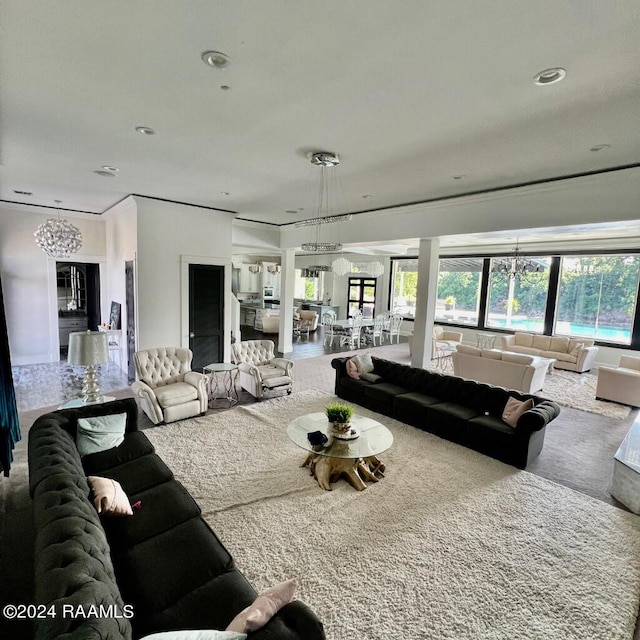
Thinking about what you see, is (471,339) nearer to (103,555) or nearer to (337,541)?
(337,541)

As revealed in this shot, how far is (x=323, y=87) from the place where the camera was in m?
2.55

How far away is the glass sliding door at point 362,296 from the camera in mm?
14078

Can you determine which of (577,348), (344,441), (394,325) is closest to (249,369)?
(344,441)

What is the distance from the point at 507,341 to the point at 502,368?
10.8 ft

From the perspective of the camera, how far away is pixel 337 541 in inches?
110

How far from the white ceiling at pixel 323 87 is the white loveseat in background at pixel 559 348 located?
554 centimetres

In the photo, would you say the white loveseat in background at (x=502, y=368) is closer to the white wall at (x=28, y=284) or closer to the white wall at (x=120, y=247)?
the white wall at (x=120, y=247)

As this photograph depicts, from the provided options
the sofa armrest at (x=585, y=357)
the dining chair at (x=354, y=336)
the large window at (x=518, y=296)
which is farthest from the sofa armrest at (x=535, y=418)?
the dining chair at (x=354, y=336)

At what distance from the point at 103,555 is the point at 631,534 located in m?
3.92

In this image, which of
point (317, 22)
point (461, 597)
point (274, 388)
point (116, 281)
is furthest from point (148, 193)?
point (461, 597)

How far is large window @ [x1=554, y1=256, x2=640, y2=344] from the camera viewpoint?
27.9 ft

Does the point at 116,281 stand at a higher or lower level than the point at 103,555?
higher

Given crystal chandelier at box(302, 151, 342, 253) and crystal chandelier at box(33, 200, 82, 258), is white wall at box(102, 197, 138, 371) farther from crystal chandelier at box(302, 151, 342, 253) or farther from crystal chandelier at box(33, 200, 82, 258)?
crystal chandelier at box(302, 151, 342, 253)

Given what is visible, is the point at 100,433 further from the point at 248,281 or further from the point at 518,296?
the point at 248,281
